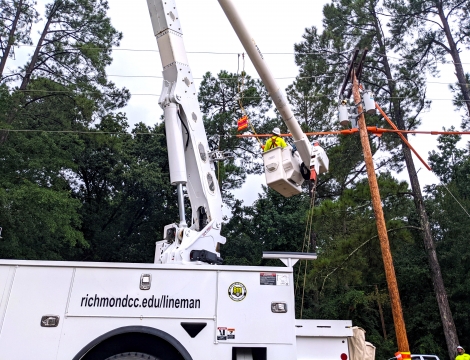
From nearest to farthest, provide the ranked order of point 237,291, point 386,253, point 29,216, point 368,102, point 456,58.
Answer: point 237,291, point 386,253, point 368,102, point 29,216, point 456,58

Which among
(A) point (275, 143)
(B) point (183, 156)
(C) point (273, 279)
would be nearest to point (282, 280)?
(C) point (273, 279)

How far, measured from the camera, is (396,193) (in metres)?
14.8

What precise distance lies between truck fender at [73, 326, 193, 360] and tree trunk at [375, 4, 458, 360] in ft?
50.7

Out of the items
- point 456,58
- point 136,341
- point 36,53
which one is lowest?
point 136,341

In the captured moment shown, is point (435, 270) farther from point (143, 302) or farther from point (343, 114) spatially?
point (143, 302)

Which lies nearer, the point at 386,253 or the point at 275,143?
the point at 275,143

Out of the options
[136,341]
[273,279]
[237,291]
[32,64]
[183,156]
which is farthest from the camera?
[32,64]

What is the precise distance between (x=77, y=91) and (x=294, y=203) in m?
14.2

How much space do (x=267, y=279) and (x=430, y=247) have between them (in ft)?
50.8

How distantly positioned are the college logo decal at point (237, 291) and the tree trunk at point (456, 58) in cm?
1991

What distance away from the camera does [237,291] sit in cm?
405

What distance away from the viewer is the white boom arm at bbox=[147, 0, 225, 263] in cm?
546

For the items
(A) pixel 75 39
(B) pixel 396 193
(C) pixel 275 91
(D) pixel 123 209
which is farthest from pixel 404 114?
(D) pixel 123 209

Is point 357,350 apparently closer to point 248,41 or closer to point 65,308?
point 65,308
